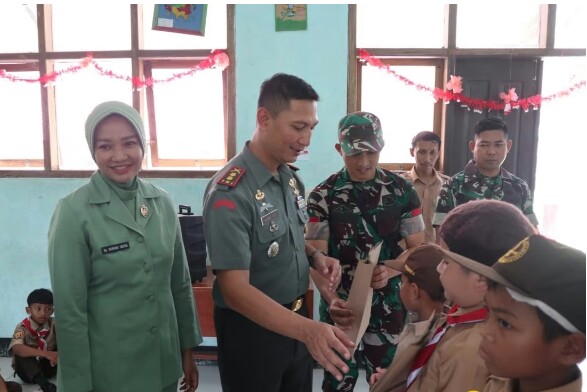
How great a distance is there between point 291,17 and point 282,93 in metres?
1.95

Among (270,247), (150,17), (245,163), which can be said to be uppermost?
(150,17)

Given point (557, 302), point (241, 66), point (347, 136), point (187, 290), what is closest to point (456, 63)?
point (241, 66)

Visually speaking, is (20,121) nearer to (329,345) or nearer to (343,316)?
(343,316)

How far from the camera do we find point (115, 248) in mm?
1380

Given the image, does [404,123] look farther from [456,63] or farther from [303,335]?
[303,335]

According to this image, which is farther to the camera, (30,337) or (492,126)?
(30,337)

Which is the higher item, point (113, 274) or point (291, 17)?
point (291, 17)

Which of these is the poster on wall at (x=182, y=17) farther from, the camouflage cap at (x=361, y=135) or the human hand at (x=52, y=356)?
the human hand at (x=52, y=356)

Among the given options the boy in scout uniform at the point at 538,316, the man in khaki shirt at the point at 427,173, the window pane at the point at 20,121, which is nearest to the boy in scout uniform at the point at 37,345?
the window pane at the point at 20,121

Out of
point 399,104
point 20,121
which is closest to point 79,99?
point 20,121

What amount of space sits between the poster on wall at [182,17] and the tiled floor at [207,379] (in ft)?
8.05

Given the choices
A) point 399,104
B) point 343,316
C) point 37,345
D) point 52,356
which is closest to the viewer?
point 343,316

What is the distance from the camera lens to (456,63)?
327 centimetres

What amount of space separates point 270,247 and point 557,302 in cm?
91
